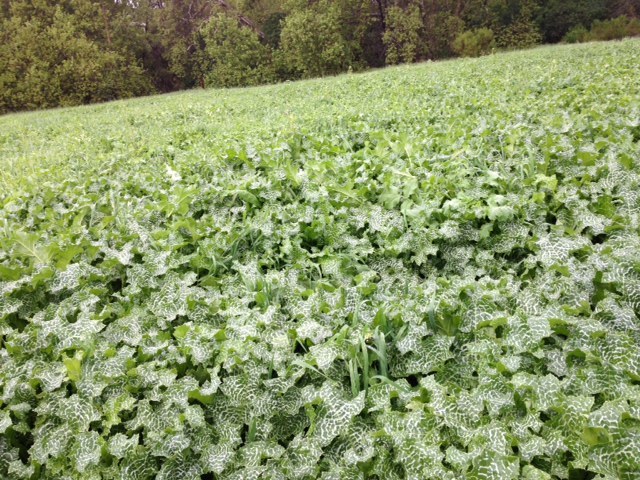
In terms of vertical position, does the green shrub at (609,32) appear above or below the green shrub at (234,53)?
below

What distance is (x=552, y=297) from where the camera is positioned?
6.47 ft

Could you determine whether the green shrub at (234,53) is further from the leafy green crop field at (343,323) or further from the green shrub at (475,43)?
the leafy green crop field at (343,323)

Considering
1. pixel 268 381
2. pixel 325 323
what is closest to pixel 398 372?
pixel 325 323

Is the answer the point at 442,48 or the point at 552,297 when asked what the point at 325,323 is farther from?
the point at 442,48

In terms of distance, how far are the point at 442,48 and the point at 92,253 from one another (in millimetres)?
26880

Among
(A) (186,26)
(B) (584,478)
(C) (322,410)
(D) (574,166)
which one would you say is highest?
(A) (186,26)

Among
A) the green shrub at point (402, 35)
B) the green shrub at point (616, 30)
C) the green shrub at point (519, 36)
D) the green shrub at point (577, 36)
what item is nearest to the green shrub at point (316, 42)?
the green shrub at point (402, 35)

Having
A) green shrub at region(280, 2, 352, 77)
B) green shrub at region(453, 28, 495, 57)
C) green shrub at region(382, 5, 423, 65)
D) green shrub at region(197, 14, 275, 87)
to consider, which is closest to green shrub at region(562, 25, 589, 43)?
green shrub at region(453, 28, 495, 57)

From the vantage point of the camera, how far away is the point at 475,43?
77.2ft

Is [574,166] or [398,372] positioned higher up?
[574,166]

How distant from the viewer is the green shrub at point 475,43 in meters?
23.5

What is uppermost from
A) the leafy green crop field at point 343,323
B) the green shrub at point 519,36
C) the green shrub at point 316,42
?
the green shrub at point 316,42

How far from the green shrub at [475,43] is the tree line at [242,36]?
0.24ft

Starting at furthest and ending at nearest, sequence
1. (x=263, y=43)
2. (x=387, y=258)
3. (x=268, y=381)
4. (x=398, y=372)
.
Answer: (x=263, y=43)
(x=387, y=258)
(x=398, y=372)
(x=268, y=381)
